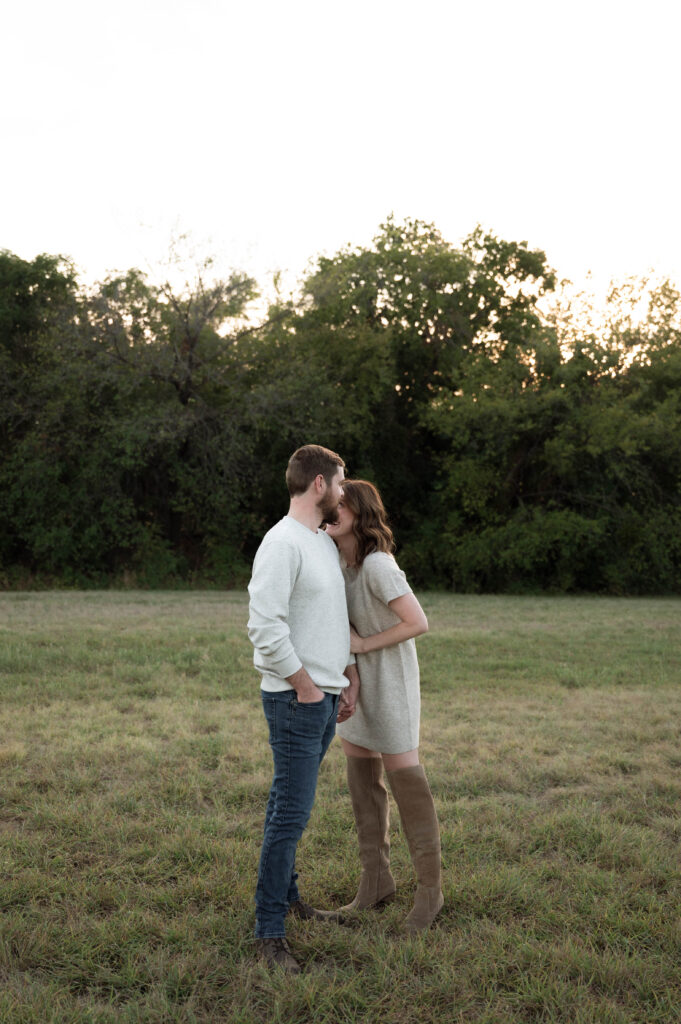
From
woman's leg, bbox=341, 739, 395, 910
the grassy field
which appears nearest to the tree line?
the grassy field

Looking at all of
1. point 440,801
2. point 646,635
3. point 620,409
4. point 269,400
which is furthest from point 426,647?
point 620,409

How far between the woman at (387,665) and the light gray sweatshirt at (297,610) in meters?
0.18

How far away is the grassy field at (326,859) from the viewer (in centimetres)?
286

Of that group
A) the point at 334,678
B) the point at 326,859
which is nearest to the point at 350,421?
the point at 326,859

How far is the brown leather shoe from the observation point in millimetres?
3004

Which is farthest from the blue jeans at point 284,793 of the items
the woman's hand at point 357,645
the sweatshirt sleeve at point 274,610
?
the woman's hand at point 357,645

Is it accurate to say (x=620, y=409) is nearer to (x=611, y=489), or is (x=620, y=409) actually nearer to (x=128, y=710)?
(x=611, y=489)

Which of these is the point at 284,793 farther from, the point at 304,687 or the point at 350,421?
the point at 350,421

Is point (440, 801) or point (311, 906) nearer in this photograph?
point (311, 906)

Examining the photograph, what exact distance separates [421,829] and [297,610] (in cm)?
107

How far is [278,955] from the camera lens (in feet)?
10.0

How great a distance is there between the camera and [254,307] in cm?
2134

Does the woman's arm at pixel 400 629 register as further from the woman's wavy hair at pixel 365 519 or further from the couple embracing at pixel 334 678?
the woman's wavy hair at pixel 365 519

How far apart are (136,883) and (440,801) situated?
1.85 metres
